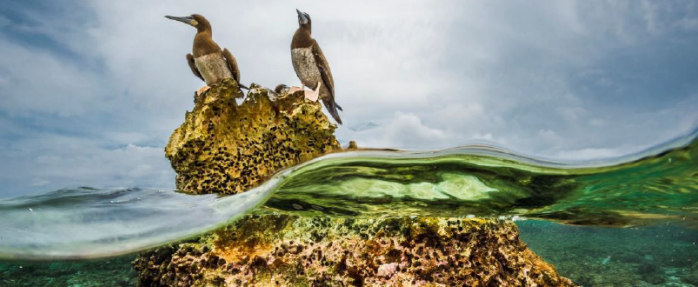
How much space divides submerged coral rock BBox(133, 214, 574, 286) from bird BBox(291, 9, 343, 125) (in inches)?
106

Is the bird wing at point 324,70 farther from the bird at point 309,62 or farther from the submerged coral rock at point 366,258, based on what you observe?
the submerged coral rock at point 366,258

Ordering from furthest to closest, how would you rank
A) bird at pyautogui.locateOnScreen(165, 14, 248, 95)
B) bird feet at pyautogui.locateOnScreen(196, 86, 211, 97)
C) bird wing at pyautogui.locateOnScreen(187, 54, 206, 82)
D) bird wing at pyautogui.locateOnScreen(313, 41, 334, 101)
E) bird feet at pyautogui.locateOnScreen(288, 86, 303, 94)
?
bird wing at pyautogui.locateOnScreen(187, 54, 206, 82) < bird wing at pyautogui.locateOnScreen(313, 41, 334, 101) < bird at pyautogui.locateOnScreen(165, 14, 248, 95) < bird feet at pyautogui.locateOnScreen(196, 86, 211, 97) < bird feet at pyautogui.locateOnScreen(288, 86, 303, 94)

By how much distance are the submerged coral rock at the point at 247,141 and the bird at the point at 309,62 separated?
1126 millimetres

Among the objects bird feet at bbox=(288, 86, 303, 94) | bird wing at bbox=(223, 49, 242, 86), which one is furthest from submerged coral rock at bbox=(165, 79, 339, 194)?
bird wing at bbox=(223, 49, 242, 86)

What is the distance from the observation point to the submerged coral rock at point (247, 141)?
5.50 m

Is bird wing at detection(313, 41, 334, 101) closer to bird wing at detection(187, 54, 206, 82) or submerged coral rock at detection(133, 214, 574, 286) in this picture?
bird wing at detection(187, 54, 206, 82)

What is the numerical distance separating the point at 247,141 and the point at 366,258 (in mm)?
2598

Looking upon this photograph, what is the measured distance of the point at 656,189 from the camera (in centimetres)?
652

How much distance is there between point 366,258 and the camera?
468cm

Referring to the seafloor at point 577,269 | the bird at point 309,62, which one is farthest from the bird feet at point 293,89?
the seafloor at point 577,269

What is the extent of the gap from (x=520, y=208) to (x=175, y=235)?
676 centimetres

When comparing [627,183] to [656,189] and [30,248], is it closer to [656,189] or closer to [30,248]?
Answer: [656,189]

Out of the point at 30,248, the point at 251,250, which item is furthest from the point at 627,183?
the point at 30,248

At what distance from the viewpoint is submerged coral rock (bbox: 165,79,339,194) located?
18.0ft
